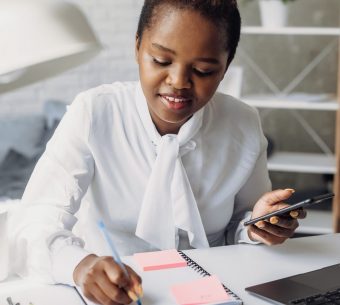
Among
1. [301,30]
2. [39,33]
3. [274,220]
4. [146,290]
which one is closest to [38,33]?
[39,33]

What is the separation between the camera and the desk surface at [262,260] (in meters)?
1.00

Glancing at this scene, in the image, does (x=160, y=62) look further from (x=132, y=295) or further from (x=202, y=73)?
(x=132, y=295)

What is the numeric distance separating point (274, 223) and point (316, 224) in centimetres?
185

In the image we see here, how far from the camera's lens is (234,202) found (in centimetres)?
134

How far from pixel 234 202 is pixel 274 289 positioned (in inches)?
16.5

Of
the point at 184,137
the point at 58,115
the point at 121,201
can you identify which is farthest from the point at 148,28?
the point at 58,115

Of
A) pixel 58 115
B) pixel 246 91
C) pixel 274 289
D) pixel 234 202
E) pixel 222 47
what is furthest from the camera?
pixel 246 91

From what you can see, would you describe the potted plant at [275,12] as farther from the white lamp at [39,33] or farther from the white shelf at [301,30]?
the white lamp at [39,33]

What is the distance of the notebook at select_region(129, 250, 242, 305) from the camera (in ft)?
2.95

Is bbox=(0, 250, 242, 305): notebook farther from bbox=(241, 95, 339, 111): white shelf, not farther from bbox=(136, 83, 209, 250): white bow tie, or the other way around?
bbox=(241, 95, 339, 111): white shelf

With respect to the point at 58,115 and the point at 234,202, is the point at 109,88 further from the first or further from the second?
the point at 58,115

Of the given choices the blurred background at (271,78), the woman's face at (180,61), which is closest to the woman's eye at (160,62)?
the woman's face at (180,61)

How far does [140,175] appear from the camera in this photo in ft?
4.03

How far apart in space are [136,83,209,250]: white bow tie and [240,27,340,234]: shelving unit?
1.66m
